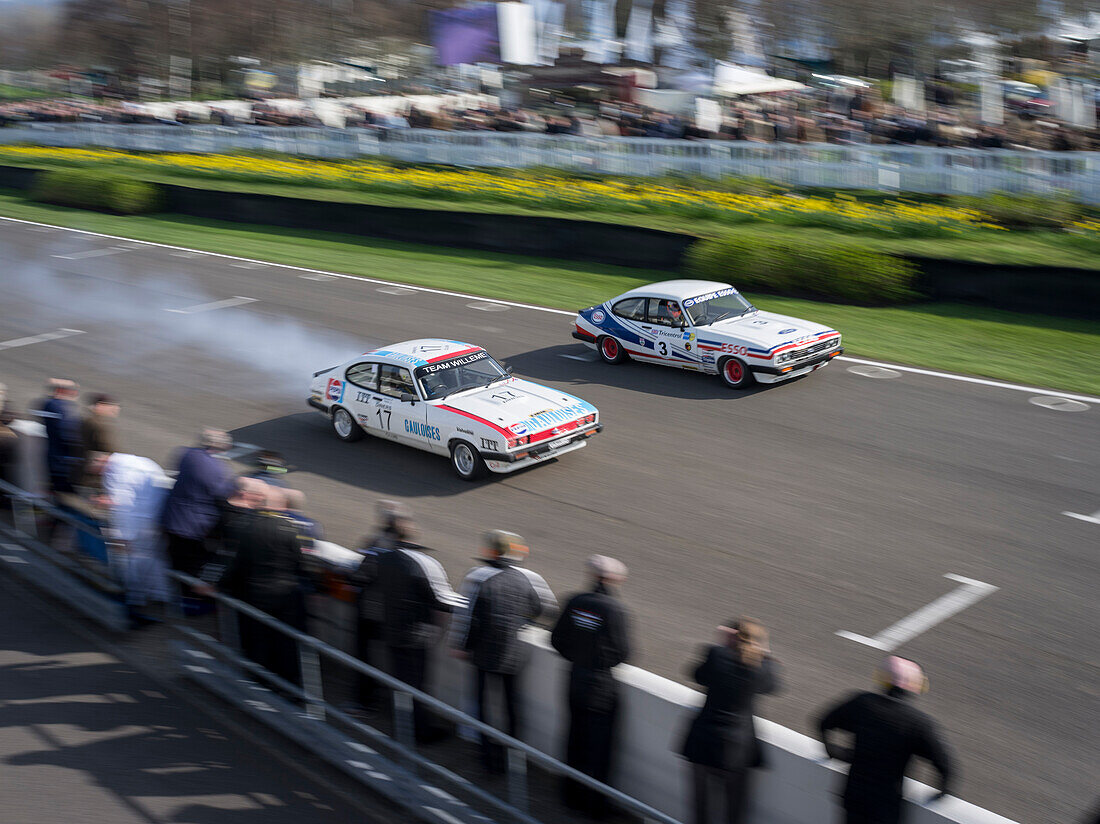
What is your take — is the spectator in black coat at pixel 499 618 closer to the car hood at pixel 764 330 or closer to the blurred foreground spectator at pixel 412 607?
the blurred foreground spectator at pixel 412 607

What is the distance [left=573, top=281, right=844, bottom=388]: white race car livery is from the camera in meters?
14.8

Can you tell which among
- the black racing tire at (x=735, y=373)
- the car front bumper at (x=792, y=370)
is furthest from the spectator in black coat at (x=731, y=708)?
the black racing tire at (x=735, y=373)

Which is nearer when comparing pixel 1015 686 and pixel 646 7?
pixel 1015 686

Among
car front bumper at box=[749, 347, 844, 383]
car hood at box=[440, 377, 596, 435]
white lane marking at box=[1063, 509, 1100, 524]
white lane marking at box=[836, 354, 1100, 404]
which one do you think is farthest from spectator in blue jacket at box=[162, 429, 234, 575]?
white lane marking at box=[836, 354, 1100, 404]

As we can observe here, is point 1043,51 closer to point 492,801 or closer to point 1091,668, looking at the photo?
point 1091,668

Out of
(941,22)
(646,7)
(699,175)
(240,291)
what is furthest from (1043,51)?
(240,291)

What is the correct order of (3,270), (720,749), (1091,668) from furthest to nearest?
(3,270), (1091,668), (720,749)

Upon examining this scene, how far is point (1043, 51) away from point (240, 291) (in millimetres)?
46428

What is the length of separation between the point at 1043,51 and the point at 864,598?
176 ft

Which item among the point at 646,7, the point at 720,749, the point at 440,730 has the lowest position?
the point at 440,730

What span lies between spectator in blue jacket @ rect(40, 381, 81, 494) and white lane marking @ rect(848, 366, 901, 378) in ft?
34.6

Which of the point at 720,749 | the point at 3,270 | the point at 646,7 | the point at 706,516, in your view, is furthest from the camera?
the point at 646,7

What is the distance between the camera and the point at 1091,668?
7.87m

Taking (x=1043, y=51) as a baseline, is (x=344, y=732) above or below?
below
